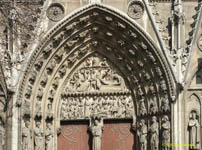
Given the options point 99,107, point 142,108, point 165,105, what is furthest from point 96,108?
point 165,105

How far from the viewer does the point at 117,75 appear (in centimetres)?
2009

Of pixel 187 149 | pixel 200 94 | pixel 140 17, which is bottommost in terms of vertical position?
pixel 187 149

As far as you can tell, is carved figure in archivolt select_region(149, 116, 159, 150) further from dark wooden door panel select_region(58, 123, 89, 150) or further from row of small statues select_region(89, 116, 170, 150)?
dark wooden door panel select_region(58, 123, 89, 150)

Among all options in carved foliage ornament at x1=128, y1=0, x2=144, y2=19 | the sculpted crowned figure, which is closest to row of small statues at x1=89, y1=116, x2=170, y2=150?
the sculpted crowned figure

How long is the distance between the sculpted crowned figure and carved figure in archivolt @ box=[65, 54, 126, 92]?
2.64 ft

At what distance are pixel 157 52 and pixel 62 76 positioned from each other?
2605 mm

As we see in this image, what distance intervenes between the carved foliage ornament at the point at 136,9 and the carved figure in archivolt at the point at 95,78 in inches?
61.5

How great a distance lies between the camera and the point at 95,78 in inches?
792

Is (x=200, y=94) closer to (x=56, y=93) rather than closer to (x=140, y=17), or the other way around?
(x=140, y=17)

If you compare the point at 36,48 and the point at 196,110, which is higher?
the point at 36,48

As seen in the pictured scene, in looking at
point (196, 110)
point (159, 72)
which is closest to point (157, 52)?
point (159, 72)

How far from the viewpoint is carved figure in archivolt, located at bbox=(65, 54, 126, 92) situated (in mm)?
20078

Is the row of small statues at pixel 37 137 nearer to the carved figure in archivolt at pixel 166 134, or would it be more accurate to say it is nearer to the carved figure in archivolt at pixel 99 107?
the carved figure in archivolt at pixel 99 107

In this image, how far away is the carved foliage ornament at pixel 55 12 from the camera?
63.6 feet
